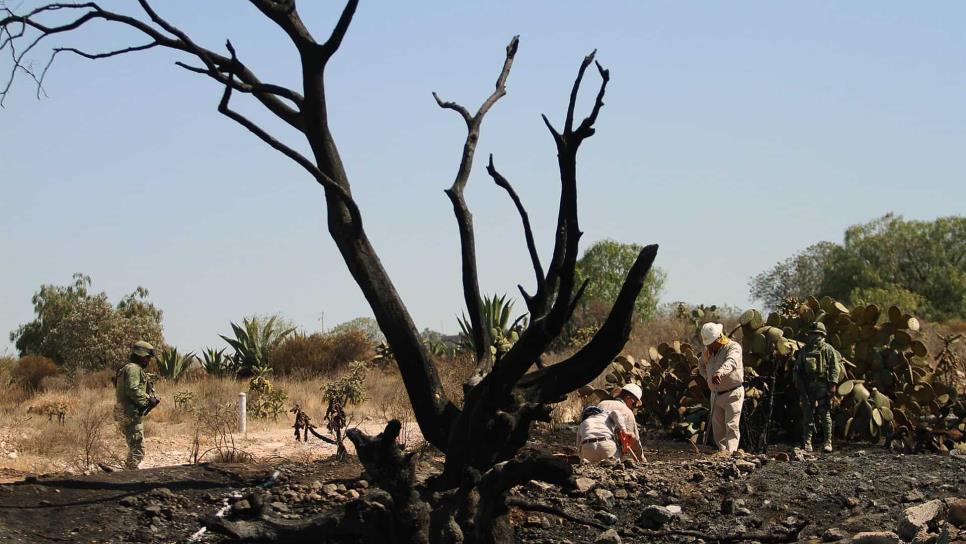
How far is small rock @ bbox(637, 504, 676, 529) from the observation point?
27.2ft

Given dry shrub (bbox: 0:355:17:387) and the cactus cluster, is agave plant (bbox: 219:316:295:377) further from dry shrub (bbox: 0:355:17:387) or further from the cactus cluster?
the cactus cluster

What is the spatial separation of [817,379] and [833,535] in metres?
5.75

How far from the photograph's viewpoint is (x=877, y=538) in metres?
7.10

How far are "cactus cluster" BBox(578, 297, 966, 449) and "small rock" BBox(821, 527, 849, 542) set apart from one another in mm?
5396

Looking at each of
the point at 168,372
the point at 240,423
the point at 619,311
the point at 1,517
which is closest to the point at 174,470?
the point at 1,517

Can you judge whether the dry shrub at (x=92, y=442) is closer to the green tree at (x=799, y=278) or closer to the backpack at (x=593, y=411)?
the backpack at (x=593, y=411)

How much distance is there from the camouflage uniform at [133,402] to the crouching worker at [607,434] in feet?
13.3

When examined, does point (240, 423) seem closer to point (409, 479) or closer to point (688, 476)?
point (688, 476)

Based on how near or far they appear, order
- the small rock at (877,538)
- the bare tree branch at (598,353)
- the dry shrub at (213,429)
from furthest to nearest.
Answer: the dry shrub at (213,429) < the bare tree branch at (598,353) < the small rock at (877,538)

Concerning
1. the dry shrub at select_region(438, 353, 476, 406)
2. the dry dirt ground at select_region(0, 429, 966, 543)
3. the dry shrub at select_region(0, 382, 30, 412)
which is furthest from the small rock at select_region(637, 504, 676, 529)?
the dry shrub at select_region(0, 382, 30, 412)

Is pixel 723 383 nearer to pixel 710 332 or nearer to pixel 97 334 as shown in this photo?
pixel 710 332

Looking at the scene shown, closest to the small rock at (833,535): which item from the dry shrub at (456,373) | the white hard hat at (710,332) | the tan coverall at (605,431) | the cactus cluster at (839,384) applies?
the tan coverall at (605,431)

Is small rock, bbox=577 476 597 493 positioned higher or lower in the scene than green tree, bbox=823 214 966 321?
lower

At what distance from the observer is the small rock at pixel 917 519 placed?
289 inches
